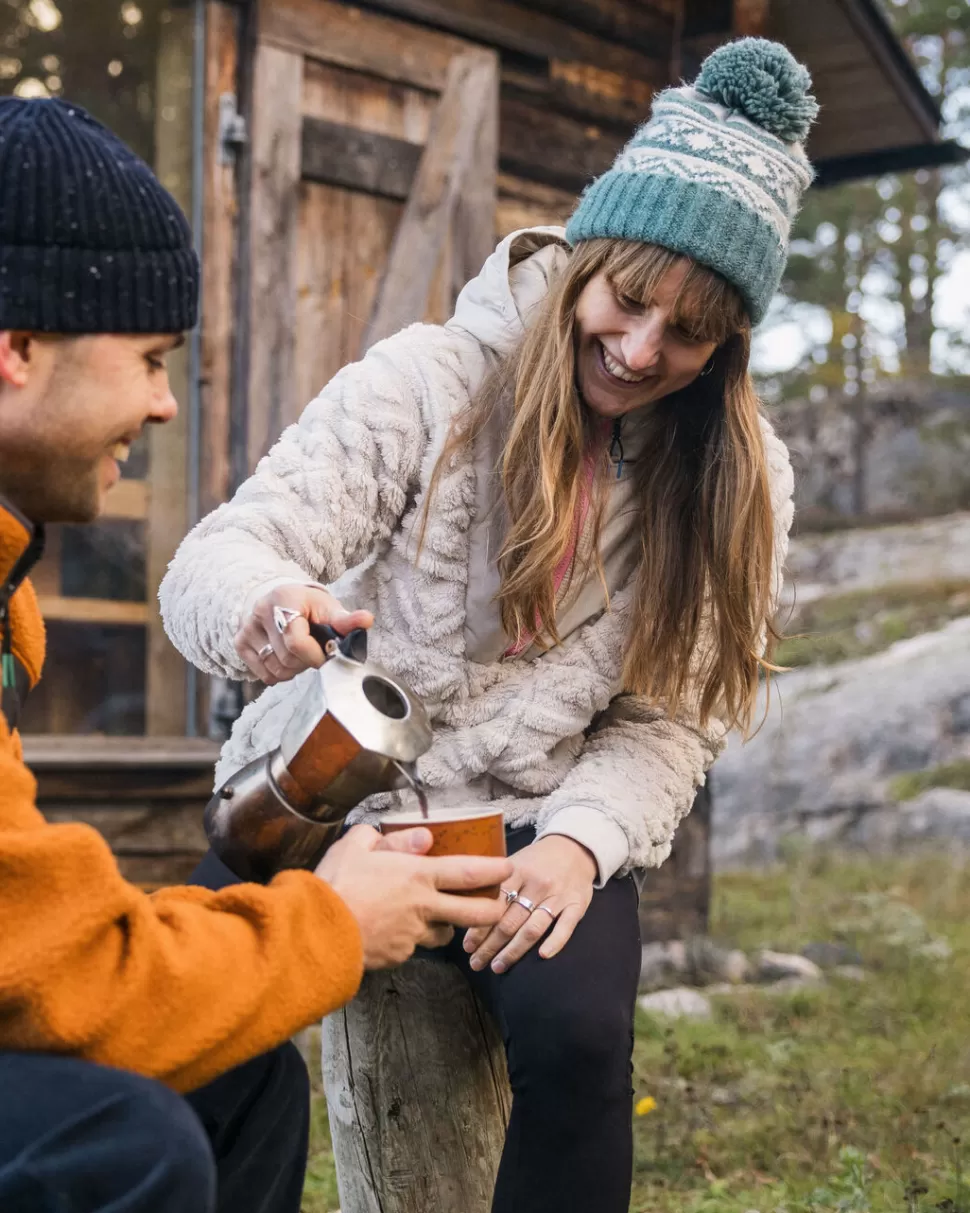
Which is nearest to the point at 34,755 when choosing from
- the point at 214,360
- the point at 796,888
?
the point at 214,360

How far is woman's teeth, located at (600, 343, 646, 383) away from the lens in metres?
2.57

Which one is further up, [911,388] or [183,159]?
[183,159]

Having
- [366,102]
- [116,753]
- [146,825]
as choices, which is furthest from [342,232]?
[146,825]

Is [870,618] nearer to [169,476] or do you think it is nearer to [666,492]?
[169,476]

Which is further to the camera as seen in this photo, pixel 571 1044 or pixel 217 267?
pixel 217 267

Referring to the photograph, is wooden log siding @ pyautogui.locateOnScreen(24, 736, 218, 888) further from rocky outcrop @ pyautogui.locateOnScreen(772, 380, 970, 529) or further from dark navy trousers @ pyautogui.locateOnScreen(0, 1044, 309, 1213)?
rocky outcrop @ pyautogui.locateOnScreen(772, 380, 970, 529)

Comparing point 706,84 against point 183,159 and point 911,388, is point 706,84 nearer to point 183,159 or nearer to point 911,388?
point 183,159

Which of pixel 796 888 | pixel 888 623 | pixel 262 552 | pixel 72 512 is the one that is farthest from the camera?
pixel 888 623

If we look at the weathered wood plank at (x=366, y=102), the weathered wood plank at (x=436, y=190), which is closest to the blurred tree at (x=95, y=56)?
the weathered wood plank at (x=366, y=102)

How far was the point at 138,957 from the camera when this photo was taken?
59.9 inches

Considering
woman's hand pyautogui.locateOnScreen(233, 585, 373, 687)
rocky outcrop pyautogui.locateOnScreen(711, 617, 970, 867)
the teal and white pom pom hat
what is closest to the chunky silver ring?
woman's hand pyautogui.locateOnScreen(233, 585, 373, 687)

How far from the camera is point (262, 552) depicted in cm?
239

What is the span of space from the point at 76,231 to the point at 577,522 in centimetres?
127

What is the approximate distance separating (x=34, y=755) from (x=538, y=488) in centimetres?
246
